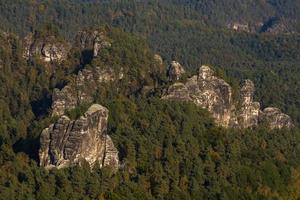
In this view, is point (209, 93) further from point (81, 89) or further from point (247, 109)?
point (81, 89)

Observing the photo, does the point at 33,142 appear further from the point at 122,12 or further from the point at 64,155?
the point at 122,12

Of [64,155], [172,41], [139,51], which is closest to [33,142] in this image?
[64,155]

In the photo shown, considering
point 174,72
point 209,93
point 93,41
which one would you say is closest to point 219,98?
point 209,93

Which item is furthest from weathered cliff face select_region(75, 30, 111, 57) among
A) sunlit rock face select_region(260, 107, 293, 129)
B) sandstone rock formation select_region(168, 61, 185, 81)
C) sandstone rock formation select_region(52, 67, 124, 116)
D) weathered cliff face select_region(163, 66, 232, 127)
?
sunlit rock face select_region(260, 107, 293, 129)

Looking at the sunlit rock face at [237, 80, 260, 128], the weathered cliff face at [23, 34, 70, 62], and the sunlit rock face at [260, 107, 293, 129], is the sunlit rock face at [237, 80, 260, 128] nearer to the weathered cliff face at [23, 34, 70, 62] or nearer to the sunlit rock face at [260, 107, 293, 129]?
the sunlit rock face at [260, 107, 293, 129]

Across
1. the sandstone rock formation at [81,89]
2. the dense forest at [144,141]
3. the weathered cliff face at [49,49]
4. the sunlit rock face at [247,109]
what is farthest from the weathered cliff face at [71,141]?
the weathered cliff face at [49,49]

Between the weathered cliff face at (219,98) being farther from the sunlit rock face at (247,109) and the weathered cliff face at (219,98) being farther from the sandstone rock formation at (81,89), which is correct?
the sandstone rock formation at (81,89)
